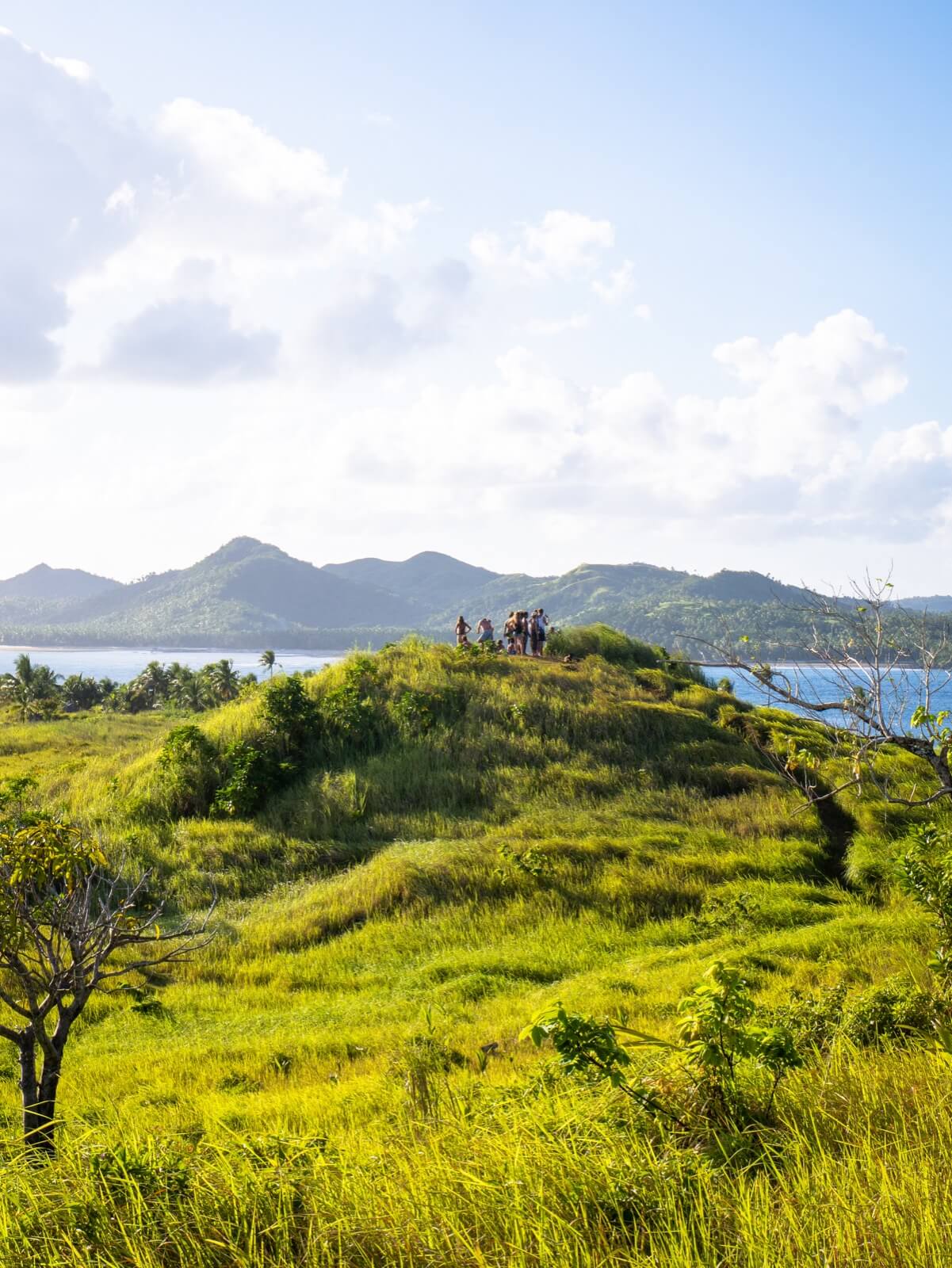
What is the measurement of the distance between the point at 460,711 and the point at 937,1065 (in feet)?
63.5

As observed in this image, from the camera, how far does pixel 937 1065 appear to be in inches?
216

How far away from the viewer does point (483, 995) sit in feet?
39.1

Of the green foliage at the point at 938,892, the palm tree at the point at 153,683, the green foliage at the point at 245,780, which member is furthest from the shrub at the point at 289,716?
the palm tree at the point at 153,683

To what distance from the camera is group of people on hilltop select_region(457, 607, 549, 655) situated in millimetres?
29828

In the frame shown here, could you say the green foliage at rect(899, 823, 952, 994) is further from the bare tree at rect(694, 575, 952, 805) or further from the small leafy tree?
the small leafy tree

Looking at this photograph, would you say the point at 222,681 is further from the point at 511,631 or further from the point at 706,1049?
the point at 706,1049

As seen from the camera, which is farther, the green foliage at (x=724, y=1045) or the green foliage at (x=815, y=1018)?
the green foliage at (x=815, y=1018)

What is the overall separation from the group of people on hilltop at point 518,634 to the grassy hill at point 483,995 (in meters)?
2.16

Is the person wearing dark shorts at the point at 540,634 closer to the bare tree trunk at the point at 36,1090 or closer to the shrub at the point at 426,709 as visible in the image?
the shrub at the point at 426,709

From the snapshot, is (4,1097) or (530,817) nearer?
(4,1097)

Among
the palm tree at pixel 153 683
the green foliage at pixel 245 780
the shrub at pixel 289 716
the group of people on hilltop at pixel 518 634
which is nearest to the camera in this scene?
the green foliage at pixel 245 780

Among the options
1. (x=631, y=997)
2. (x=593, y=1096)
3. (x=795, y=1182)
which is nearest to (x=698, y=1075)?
(x=593, y=1096)

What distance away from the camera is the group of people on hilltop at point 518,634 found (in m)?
29.8

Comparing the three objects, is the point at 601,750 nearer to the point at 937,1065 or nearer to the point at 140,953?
the point at 140,953
